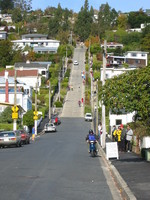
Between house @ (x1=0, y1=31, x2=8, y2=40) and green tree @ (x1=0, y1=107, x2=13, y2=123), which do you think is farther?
house @ (x1=0, y1=31, x2=8, y2=40)

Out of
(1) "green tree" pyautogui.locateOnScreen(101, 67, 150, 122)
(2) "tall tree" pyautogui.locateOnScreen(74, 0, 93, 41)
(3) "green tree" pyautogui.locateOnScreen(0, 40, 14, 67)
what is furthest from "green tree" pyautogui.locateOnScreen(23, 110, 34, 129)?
(2) "tall tree" pyautogui.locateOnScreen(74, 0, 93, 41)

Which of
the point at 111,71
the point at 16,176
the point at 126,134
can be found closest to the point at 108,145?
the point at 126,134

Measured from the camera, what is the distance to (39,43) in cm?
16862

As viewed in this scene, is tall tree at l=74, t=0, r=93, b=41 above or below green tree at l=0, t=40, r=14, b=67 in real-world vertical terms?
above

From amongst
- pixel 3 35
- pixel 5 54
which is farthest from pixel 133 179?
pixel 3 35

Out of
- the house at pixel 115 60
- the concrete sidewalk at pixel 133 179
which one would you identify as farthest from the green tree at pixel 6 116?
the house at pixel 115 60

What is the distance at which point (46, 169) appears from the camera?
2144cm

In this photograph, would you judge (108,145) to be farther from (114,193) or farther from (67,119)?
(67,119)

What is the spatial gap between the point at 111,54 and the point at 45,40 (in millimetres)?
25981

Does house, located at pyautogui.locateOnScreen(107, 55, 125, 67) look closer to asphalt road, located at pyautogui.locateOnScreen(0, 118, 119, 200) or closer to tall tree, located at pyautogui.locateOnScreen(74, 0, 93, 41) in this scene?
tall tree, located at pyautogui.locateOnScreen(74, 0, 93, 41)

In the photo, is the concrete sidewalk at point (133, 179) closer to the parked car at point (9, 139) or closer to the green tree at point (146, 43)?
the parked car at point (9, 139)

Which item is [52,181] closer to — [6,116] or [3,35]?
[6,116]

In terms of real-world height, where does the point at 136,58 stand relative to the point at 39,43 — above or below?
below

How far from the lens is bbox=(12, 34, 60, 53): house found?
160 metres
